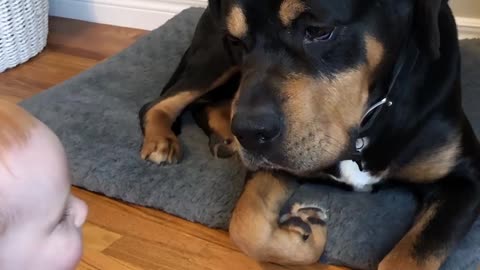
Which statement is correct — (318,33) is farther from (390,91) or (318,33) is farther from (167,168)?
(167,168)

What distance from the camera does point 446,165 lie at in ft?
5.28

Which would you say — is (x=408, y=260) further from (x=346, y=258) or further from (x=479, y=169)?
(x=479, y=169)

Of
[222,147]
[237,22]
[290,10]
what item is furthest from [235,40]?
[222,147]

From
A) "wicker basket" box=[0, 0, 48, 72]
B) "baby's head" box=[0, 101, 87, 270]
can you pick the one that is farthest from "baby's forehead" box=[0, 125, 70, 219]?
"wicker basket" box=[0, 0, 48, 72]

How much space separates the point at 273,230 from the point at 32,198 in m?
0.61

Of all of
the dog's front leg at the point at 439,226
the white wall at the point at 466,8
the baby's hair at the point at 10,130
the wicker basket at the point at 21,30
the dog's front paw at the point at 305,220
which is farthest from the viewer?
the wicker basket at the point at 21,30

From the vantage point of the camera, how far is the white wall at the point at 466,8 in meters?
2.48

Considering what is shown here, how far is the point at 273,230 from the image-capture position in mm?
1570

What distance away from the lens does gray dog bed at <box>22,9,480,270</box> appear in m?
1.63

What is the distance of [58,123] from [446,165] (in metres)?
1.11

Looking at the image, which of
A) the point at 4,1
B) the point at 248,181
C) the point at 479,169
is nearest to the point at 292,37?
the point at 248,181

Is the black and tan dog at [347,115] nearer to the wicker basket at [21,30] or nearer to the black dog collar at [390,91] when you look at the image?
the black dog collar at [390,91]

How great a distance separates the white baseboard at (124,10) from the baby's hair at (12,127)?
74.3 inches

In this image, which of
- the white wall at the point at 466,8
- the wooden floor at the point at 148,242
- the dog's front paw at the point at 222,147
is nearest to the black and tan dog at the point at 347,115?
the wooden floor at the point at 148,242
